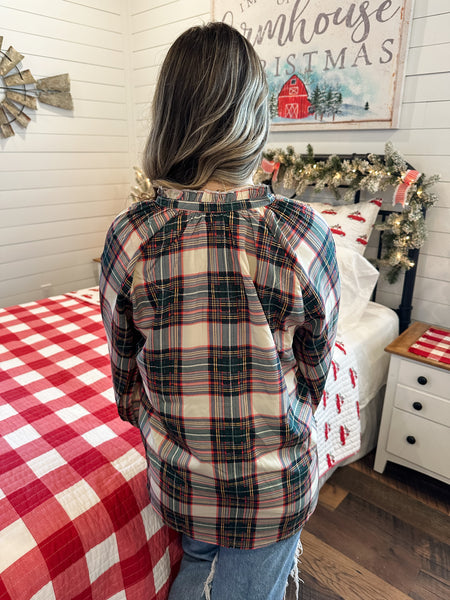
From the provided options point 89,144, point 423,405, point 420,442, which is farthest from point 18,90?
point 420,442

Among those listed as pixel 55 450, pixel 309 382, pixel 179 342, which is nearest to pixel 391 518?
pixel 309 382

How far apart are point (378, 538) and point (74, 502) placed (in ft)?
4.15

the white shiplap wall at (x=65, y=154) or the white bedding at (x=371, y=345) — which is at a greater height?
the white shiplap wall at (x=65, y=154)

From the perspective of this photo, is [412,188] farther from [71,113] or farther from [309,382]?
[71,113]

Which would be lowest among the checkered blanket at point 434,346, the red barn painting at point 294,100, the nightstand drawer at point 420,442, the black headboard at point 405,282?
the nightstand drawer at point 420,442

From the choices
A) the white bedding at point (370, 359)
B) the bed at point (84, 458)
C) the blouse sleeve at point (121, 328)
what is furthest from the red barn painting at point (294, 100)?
the blouse sleeve at point (121, 328)

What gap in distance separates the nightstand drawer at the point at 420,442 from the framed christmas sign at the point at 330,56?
1391 millimetres

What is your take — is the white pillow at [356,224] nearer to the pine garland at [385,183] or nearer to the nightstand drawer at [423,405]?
the pine garland at [385,183]

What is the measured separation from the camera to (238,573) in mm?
891

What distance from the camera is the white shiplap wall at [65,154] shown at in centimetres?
269

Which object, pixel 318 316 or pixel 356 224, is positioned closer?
pixel 318 316

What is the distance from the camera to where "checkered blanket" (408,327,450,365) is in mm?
1755

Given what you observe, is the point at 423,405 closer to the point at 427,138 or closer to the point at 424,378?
the point at 424,378

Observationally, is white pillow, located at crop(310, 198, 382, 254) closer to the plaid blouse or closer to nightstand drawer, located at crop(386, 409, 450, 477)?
nightstand drawer, located at crop(386, 409, 450, 477)
